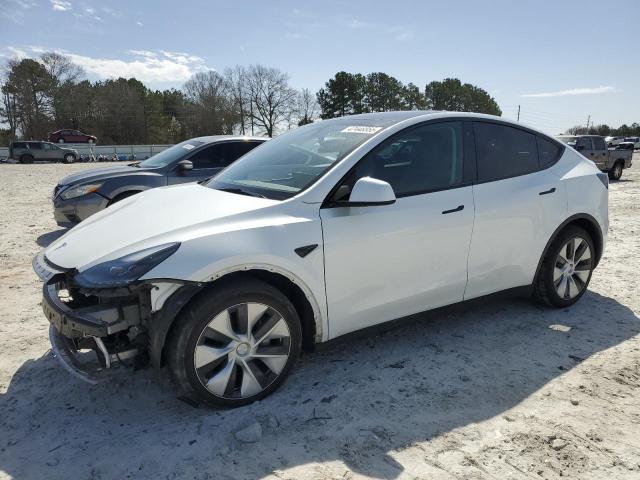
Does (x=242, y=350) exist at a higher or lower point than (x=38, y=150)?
lower

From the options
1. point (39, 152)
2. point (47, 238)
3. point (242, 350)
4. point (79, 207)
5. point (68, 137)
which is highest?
point (68, 137)

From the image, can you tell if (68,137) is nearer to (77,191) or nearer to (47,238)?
(47,238)

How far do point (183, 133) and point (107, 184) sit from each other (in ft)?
214

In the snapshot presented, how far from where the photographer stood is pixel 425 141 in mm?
3348

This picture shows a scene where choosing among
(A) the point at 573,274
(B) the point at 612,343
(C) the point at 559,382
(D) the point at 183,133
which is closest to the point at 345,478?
(C) the point at 559,382

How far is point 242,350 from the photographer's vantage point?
264 centimetres

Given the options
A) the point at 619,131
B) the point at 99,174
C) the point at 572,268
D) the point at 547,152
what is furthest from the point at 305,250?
the point at 619,131

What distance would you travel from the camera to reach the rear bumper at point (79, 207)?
21.7 feet

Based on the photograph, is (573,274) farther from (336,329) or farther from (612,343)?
(336,329)

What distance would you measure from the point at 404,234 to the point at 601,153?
17505mm

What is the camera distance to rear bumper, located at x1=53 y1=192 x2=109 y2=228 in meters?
6.62

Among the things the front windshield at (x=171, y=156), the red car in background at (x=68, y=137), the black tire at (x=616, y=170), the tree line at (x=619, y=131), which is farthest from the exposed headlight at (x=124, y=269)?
the tree line at (x=619, y=131)

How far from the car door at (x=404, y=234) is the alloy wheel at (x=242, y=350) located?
376mm

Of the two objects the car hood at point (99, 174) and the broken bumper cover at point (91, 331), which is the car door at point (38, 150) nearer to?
the car hood at point (99, 174)
